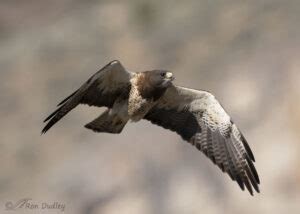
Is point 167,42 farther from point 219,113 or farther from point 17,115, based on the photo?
point 219,113

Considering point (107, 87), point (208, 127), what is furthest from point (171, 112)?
point (107, 87)

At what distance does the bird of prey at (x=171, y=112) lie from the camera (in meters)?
8.57

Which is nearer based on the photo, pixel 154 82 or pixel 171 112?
pixel 154 82

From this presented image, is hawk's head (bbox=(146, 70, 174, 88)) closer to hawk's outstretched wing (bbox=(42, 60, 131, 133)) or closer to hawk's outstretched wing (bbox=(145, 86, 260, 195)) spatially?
hawk's outstretched wing (bbox=(42, 60, 131, 133))

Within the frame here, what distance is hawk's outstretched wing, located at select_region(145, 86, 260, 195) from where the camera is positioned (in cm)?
896

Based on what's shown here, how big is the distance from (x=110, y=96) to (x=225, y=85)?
341 cm

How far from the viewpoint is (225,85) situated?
38.9 ft

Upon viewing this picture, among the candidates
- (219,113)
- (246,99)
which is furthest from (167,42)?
(219,113)

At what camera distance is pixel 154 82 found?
855 centimetres
